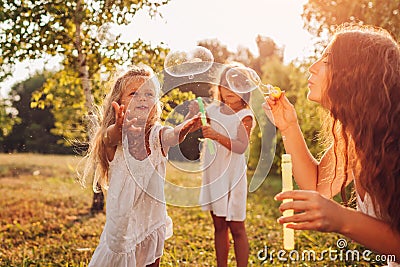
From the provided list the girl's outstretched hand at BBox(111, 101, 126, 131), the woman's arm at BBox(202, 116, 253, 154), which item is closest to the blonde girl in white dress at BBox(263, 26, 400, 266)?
the girl's outstretched hand at BBox(111, 101, 126, 131)

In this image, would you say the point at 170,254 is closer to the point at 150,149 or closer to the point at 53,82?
the point at 150,149

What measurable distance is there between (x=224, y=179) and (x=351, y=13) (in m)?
4.11

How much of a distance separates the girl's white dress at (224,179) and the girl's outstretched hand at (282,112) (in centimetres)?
130

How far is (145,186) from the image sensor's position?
311cm

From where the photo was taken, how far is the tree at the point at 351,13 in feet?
20.9

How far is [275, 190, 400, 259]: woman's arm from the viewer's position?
156cm

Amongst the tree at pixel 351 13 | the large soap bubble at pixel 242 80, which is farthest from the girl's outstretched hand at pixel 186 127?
the tree at pixel 351 13

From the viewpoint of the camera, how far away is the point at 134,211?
10.1 ft

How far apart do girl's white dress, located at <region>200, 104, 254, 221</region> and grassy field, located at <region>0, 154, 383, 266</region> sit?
1.95 ft

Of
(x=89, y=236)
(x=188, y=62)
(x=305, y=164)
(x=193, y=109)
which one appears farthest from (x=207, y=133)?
(x=89, y=236)

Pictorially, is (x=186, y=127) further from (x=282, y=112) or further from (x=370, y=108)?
(x=370, y=108)

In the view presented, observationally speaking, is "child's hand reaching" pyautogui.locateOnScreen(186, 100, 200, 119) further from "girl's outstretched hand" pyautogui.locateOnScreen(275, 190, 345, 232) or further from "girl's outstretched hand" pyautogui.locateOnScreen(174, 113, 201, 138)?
"girl's outstretched hand" pyautogui.locateOnScreen(275, 190, 345, 232)

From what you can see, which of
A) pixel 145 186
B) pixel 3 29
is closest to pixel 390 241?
pixel 145 186

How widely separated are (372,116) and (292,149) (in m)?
0.64
